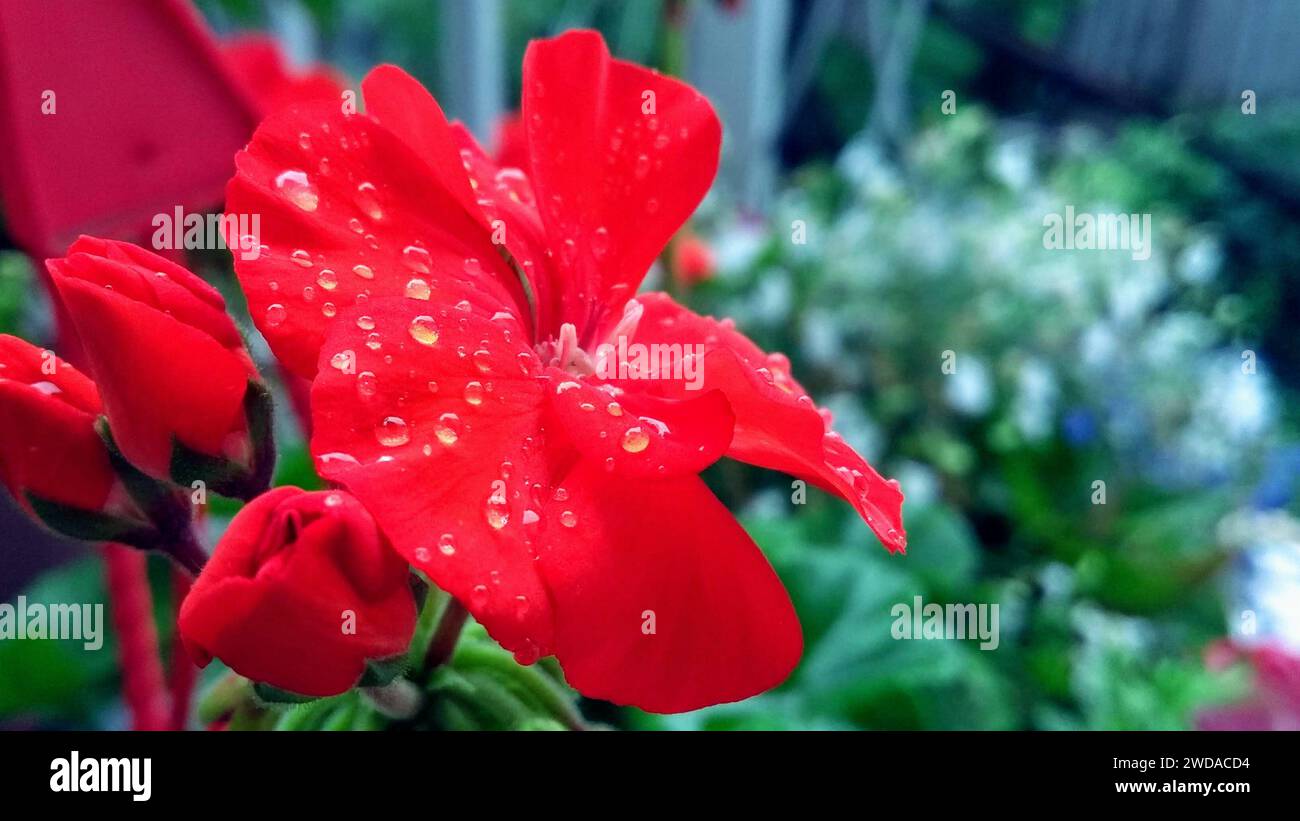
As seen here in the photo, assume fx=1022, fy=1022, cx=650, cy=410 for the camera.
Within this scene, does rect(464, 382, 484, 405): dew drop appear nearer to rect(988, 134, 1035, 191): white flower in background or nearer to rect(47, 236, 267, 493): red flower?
rect(47, 236, 267, 493): red flower

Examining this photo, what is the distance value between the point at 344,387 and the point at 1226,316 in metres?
1.58

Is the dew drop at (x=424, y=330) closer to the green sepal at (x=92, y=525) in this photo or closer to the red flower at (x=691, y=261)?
the green sepal at (x=92, y=525)

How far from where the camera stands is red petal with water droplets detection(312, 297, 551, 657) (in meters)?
0.21

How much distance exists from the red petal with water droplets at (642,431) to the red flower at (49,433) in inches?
4.9

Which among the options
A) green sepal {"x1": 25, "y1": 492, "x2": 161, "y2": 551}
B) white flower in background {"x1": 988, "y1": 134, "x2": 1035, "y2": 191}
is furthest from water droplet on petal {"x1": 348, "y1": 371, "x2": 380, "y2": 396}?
white flower in background {"x1": 988, "y1": 134, "x2": 1035, "y2": 191}

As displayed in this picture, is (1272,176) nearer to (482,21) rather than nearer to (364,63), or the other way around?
(482,21)

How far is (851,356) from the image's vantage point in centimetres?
157

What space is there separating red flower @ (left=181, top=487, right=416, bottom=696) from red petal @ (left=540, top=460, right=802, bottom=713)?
4 centimetres

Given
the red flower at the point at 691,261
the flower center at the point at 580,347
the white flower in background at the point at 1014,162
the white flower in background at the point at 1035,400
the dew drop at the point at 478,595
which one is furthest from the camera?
the white flower in background at the point at 1014,162

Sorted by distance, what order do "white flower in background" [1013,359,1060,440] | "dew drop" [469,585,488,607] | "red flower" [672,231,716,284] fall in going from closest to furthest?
"dew drop" [469,585,488,607], "red flower" [672,231,716,284], "white flower in background" [1013,359,1060,440]

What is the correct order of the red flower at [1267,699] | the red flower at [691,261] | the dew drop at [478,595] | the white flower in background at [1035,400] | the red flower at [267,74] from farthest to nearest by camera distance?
the white flower in background at [1035,400] → the red flower at [691,261] → the red flower at [267,74] → the red flower at [1267,699] → the dew drop at [478,595]

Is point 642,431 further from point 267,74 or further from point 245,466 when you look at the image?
point 267,74

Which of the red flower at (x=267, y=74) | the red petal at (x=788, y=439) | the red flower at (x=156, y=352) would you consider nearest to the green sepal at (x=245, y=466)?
the red flower at (x=156, y=352)

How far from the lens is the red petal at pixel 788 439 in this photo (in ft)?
0.80
